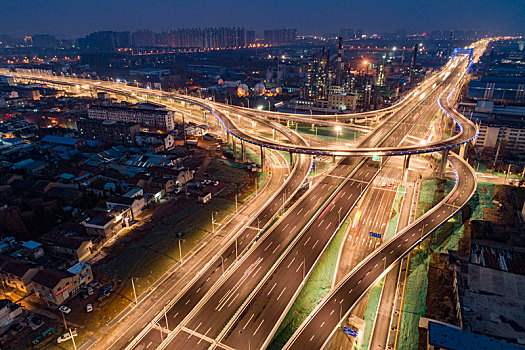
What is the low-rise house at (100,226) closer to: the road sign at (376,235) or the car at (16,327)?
the car at (16,327)

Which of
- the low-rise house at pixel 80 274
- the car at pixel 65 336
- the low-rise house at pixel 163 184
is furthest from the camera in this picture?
the low-rise house at pixel 163 184

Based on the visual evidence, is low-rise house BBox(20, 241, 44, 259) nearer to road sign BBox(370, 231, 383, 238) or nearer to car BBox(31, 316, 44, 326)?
car BBox(31, 316, 44, 326)

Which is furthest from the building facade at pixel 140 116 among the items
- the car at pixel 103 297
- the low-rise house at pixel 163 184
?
the car at pixel 103 297

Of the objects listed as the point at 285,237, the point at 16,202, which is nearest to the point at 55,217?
the point at 16,202

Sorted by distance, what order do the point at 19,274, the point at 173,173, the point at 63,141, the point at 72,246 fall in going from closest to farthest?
1. the point at 19,274
2. the point at 72,246
3. the point at 173,173
4. the point at 63,141

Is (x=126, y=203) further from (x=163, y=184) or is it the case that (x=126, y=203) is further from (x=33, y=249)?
(x=33, y=249)

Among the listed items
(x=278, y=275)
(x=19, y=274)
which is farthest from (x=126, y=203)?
(x=278, y=275)

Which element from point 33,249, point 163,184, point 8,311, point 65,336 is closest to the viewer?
point 65,336

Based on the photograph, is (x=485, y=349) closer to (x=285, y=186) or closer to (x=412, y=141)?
(x=285, y=186)
